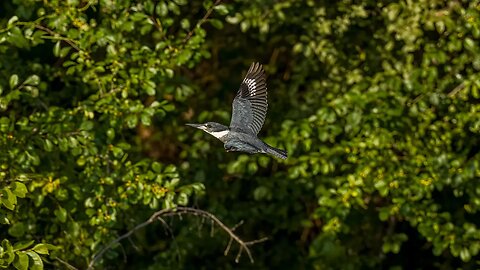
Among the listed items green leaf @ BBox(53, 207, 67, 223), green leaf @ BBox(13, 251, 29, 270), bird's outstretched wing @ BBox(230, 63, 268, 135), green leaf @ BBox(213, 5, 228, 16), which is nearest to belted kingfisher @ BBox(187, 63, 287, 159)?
bird's outstretched wing @ BBox(230, 63, 268, 135)

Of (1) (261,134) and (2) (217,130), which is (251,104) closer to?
(2) (217,130)

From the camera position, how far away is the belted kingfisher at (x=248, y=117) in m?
4.84

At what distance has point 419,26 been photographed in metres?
7.21

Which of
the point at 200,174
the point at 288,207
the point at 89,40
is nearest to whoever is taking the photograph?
the point at 89,40

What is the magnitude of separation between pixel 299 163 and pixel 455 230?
3.87 feet

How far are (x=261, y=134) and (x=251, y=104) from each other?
9.42 feet

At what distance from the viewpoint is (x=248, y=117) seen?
5211 millimetres

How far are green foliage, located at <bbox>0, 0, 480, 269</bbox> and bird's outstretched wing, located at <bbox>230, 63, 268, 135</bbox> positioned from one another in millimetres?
660

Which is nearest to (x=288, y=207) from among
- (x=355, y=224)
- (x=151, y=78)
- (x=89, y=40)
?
(x=355, y=224)

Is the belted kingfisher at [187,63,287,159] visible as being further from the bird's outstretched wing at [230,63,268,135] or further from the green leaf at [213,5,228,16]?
the green leaf at [213,5,228,16]

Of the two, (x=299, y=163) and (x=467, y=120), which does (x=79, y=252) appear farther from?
(x=467, y=120)

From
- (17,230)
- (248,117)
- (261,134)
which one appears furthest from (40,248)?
(261,134)

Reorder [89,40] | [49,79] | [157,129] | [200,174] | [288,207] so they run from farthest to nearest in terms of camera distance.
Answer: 1. [157,129]
2. [288,207]
3. [200,174]
4. [49,79]
5. [89,40]

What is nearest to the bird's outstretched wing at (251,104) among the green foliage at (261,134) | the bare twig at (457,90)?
the green foliage at (261,134)
